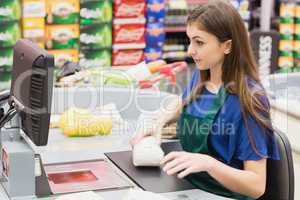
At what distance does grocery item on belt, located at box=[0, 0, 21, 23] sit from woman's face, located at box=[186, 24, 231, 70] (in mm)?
3220

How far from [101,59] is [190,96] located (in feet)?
11.2

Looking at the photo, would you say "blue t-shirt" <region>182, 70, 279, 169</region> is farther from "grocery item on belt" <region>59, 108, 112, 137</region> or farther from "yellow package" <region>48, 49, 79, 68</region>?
"yellow package" <region>48, 49, 79, 68</region>

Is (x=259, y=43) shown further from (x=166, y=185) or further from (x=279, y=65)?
(x=166, y=185)

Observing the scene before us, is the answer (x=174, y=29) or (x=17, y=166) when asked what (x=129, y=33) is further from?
(x=17, y=166)

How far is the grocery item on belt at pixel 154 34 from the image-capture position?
5.92 meters

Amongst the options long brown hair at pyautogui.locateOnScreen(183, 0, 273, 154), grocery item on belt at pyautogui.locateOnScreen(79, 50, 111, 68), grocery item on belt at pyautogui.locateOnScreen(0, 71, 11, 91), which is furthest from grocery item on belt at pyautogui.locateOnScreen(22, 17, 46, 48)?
long brown hair at pyautogui.locateOnScreen(183, 0, 273, 154)

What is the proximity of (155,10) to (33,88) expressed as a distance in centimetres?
426

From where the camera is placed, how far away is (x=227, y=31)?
2039mm

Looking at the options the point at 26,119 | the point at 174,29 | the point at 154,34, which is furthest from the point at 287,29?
the point at 26,119

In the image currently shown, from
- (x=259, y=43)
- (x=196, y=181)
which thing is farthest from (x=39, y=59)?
(x=259, y=43)

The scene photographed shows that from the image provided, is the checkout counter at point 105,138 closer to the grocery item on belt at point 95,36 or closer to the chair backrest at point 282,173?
the chair backrest at point 282,173

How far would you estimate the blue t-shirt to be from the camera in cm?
199

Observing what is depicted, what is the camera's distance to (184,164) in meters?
1.84

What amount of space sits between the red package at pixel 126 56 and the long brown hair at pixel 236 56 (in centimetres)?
367
